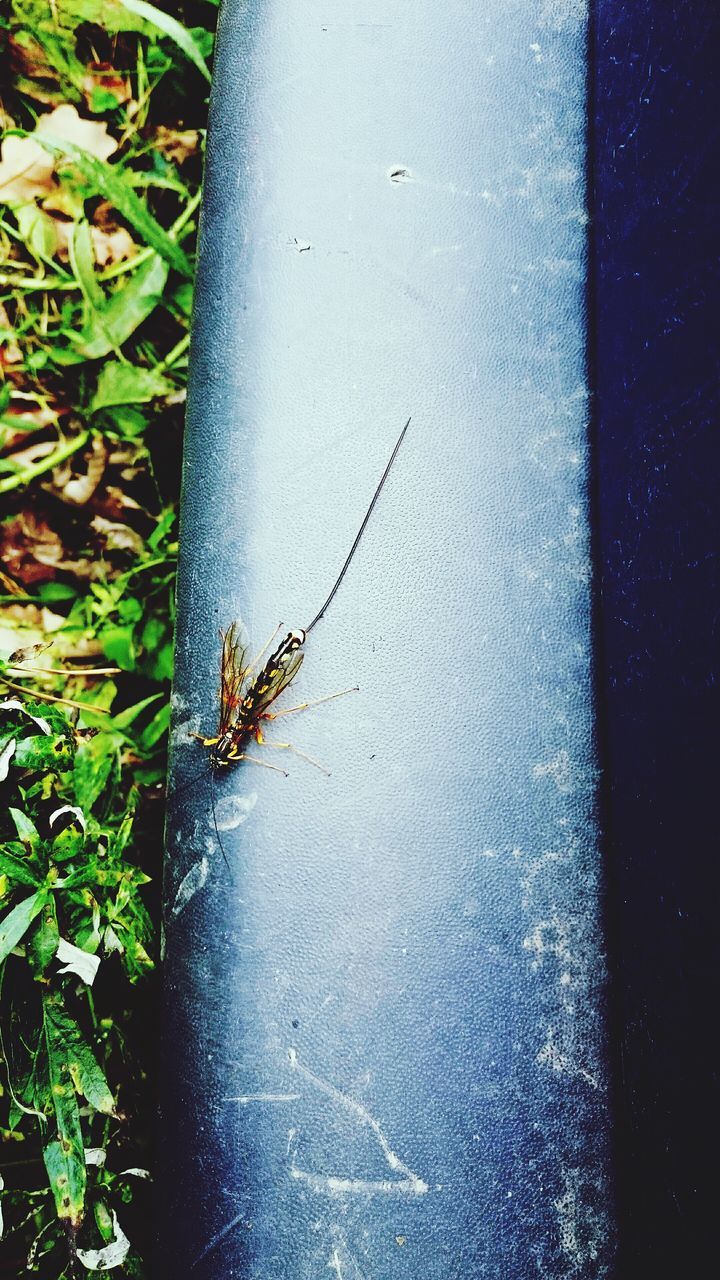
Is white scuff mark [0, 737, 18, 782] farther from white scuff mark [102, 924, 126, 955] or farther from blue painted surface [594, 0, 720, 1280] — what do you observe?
blue painted surface [594, 0, 720, 1280]

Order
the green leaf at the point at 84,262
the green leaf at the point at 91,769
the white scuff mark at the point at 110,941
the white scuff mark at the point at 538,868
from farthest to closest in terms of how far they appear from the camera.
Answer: the green leaf at the point at 84,262
the green leaf at the point at 91,769
the white scuff mark at the point at 110,941
the white scuff mark at the point at 538,868

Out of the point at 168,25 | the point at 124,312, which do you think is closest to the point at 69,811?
the point at 124,312

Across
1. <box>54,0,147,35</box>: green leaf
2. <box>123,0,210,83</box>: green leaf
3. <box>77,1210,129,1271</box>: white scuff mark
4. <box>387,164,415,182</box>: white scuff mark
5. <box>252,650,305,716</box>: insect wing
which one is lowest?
<box>77,1210,129,1271</box>: white scuff mark

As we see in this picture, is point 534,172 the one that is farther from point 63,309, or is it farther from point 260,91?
point 63,309

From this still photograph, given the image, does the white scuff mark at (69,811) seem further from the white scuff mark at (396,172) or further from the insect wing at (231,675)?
the white scuff mark at (396,172)

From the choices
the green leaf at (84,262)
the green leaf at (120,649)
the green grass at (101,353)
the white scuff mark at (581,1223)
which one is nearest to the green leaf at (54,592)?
the green grass at (101,353)

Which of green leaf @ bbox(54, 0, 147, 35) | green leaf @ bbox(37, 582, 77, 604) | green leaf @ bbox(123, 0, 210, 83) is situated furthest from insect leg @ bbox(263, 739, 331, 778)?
green leaf @ bbox(54, 0, 147, 35)
